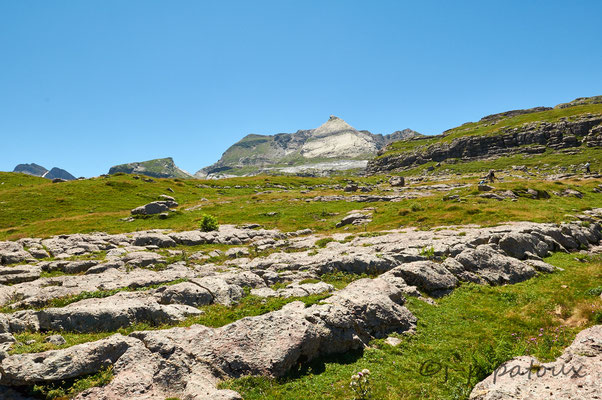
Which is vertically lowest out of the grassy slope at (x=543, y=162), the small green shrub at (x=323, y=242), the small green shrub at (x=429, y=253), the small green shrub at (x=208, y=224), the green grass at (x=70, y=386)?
the small green shrub at (x=429, y=253)

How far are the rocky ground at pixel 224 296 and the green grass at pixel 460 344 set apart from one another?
2.75 ft

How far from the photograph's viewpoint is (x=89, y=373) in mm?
11547

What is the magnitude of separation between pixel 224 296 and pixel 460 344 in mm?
15531

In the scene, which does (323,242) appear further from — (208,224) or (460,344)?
(460,344)

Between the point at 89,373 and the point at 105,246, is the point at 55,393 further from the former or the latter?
the point at 105,246

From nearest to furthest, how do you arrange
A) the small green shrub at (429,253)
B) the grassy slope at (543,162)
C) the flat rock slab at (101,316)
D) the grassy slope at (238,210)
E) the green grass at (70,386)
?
the green grass at (70,386) < the flat rock slab at (101,316) < the small green shrub at (429,253) < the grassy slope at (238,210) < the grassy slope at (543,162)

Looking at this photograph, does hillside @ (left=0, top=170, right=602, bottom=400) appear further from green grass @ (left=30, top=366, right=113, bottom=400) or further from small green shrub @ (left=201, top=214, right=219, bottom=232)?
small green shrub @ (left=201, top=214, right=219, bottom=232)

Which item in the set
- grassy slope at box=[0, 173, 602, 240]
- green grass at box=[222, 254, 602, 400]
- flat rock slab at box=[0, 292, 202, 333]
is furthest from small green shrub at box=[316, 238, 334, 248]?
flat rock slab at box=[0, 292, 202, 333]

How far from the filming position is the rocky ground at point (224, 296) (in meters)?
11.5

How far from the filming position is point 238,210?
71.1 metres

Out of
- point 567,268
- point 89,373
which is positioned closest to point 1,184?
point 89,373

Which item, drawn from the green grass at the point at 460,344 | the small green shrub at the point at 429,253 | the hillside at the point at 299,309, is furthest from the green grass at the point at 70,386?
the small green shrub at the point at 429,253

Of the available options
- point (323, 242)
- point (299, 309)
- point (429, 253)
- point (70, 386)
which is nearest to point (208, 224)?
point (323, 242)

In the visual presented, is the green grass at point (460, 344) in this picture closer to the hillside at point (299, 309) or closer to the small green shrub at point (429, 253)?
the hillside at point (299, 309)
